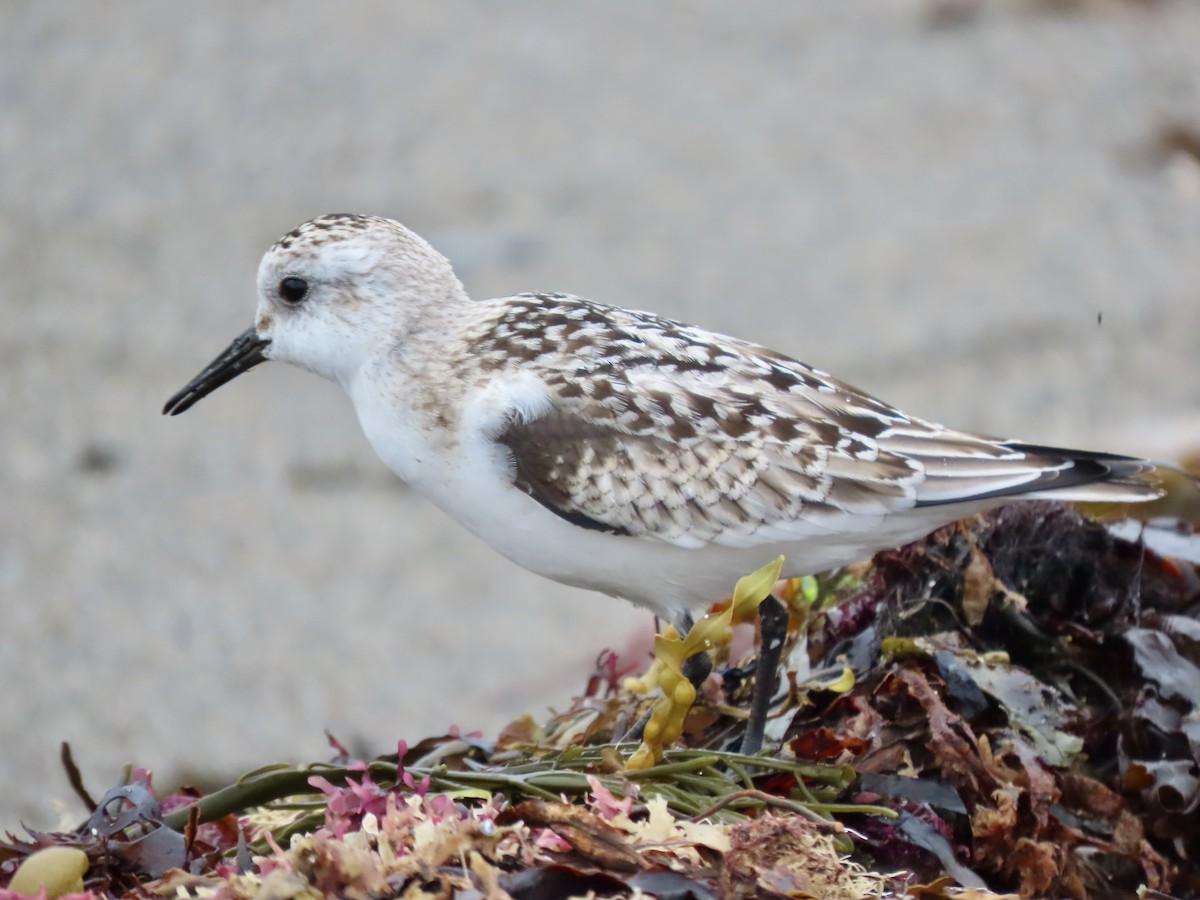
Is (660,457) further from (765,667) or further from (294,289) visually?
(294,289)

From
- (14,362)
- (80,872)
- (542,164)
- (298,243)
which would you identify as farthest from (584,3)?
(80,872)

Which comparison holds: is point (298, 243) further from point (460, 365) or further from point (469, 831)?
point (469, 831)

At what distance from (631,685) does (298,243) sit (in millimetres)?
1542

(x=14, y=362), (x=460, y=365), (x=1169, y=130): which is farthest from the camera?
(x=1169, y=130)

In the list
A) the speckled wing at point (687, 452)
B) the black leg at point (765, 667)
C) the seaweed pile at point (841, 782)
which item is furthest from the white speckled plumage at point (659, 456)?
the seaweed pile at point (841, 782)

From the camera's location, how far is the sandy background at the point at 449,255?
6836mm

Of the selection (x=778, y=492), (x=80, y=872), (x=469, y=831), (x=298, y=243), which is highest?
(x=298, y=243)

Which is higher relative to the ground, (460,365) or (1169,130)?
(1169,130)

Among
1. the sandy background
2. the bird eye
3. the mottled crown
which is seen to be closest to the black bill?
the bird eye

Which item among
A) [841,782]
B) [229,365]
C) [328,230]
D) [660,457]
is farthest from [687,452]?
[229,365]

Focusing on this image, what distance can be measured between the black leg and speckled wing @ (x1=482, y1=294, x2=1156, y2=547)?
0.61 feet

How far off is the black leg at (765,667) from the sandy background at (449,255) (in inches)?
100

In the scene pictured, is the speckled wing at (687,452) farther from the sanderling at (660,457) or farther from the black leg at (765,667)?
the black leg at (765,667)

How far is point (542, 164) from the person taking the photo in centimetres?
977
